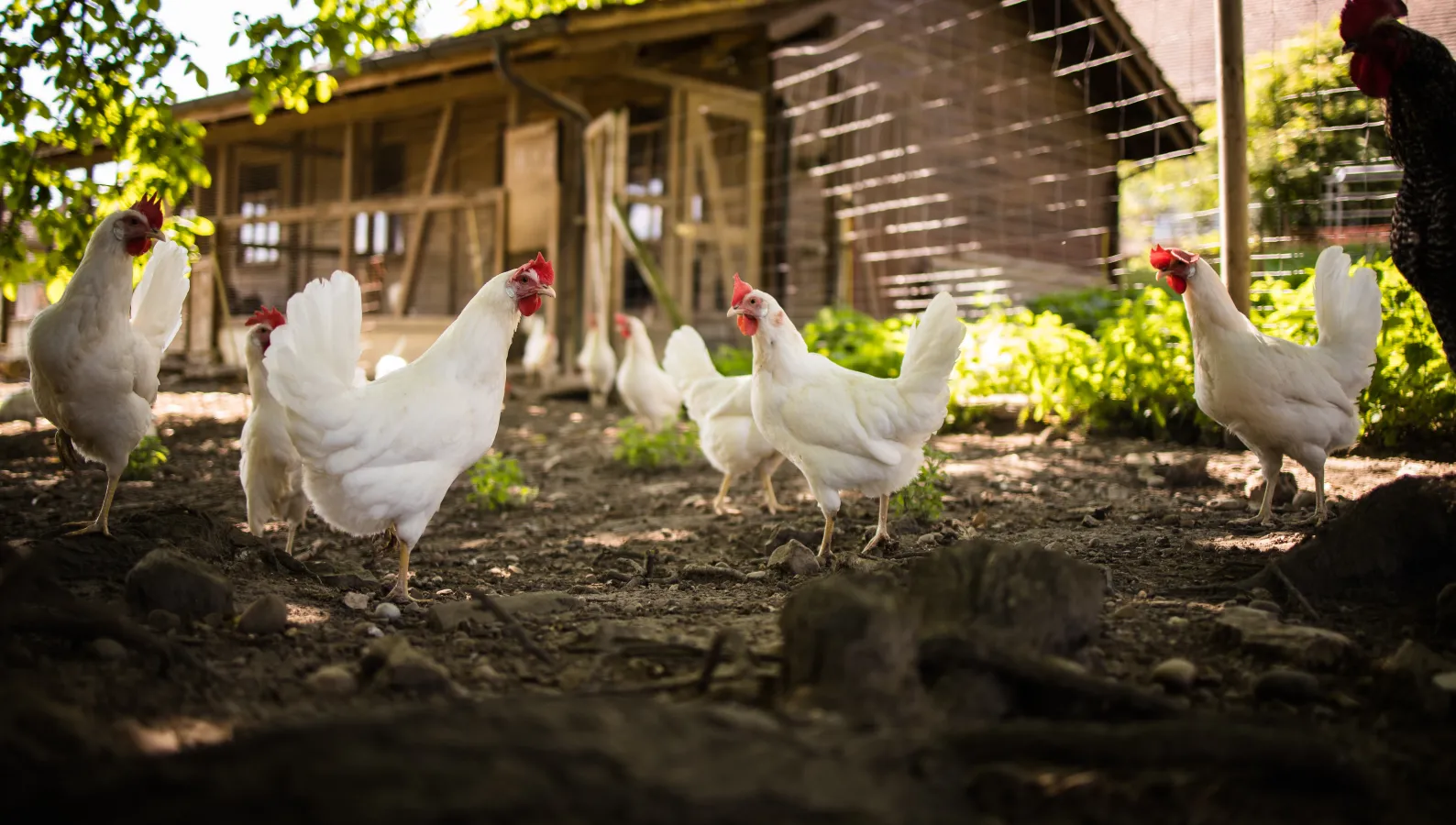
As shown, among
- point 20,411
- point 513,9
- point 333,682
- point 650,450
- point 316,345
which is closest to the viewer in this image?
point 333,682

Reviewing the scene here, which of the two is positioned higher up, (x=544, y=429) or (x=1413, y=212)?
(x=1413, y=212)

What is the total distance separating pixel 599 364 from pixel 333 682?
321 inches

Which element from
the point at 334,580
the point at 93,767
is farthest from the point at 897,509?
the point at 93,767

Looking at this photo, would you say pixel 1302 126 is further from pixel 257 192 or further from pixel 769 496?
pixel 257 192

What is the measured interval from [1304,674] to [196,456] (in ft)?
23.1

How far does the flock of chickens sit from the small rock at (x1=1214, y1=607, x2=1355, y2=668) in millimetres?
1530

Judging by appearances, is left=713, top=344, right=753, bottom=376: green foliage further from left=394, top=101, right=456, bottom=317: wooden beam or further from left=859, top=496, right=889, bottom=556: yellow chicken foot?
left=394, top=101, right=456, bottom=317: wooden beam

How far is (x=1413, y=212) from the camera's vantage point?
3189 mm

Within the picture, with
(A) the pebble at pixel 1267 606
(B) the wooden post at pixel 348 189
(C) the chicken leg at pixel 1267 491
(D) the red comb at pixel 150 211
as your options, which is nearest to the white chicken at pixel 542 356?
(B) the wooden post at pixel 348 189

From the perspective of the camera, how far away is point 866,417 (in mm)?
3912

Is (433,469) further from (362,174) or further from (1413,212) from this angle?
(362,174)

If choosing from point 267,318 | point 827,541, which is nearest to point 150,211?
point 267,318

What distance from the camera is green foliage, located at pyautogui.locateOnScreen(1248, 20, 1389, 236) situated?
651cm

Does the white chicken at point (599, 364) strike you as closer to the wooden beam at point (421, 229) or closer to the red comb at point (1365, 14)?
the wooden beam at point (421, 229)
